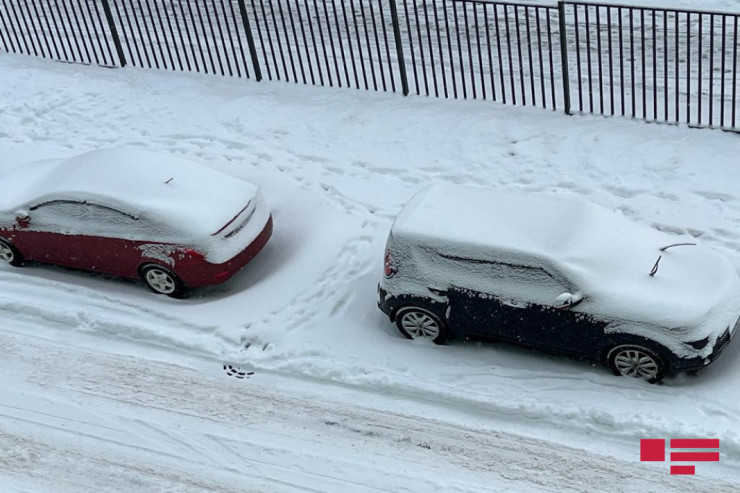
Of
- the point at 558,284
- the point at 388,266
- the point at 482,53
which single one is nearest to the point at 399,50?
the point at 482,53

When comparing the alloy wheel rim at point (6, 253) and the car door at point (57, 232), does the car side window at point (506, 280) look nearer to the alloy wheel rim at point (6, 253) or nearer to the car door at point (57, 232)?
the car door at point (57, 232)

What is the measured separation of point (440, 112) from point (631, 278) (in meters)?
5.59

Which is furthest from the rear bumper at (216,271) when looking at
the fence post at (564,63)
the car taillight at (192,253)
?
the fence post at (564,63)

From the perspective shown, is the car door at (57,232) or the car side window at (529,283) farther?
the car door at (57,232)

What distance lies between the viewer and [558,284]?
904cm

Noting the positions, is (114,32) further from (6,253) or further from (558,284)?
(558,284)

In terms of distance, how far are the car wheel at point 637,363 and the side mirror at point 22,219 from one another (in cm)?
732

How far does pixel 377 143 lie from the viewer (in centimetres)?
1341

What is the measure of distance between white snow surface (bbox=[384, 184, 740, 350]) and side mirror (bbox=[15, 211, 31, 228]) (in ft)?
16.1

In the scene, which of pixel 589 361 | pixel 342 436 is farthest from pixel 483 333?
pixel 342 436

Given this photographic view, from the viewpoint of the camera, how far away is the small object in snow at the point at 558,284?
8.82m

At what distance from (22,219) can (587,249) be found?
7049 mm

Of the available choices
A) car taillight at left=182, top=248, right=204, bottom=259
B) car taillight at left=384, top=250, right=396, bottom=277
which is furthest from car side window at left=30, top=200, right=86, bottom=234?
car taillight at left=384, top=250, right=396, bottom=277

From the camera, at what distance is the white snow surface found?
880 cm
